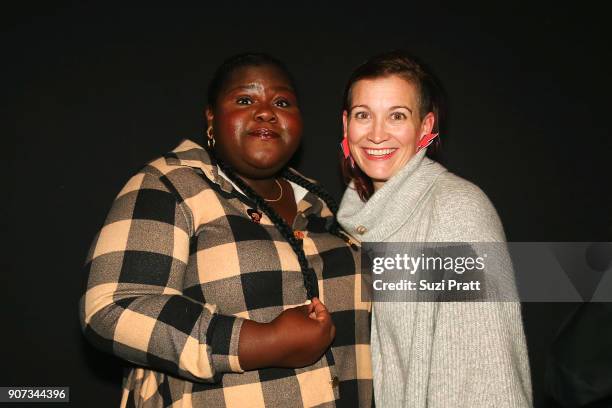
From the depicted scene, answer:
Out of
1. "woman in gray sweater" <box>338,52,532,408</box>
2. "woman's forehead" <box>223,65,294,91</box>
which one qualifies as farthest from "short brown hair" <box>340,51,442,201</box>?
"woman's forehead" <box>223,65,294,91</box>

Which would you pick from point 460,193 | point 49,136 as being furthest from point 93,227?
point 460,193

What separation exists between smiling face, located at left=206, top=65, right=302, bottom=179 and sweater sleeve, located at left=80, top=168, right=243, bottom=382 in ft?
1.10

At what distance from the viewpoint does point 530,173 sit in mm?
2506

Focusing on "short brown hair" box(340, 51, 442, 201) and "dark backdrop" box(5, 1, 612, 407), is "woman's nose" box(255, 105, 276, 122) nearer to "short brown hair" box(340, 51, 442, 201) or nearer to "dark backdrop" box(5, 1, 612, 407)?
"short brown hair" box(340, 51, 442, 201)

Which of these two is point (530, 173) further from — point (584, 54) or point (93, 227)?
point (93, 227)

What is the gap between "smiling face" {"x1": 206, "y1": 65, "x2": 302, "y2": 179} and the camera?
5.33 ft

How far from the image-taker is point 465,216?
132 centimetres

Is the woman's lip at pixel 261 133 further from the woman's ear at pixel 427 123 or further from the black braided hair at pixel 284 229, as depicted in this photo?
the woman's ear at pixel 427 123

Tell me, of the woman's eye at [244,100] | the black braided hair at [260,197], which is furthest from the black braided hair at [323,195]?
the woman's eye at [244,100]

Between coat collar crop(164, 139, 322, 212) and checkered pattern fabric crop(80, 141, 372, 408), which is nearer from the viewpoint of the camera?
checkered pattern fabric crop(80, 141, 372, 408)

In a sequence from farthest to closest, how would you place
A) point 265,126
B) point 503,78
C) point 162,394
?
1. point 503,78
2. point 265,126
3. point 162,394

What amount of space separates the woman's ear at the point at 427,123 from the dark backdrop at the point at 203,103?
820 millimetres

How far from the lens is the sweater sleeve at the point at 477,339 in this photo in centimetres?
120

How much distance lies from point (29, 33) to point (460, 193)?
1909 mm
